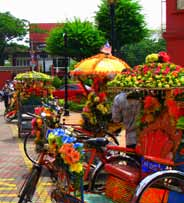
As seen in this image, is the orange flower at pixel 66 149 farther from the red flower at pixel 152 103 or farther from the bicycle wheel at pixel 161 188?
the red flower at pixel 152 103

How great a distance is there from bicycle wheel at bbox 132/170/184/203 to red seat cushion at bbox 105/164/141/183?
31cm

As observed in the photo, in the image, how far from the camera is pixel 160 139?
601cm

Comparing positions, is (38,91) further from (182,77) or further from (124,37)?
(124,37)

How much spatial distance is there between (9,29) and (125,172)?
203ft

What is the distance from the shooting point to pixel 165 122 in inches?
241

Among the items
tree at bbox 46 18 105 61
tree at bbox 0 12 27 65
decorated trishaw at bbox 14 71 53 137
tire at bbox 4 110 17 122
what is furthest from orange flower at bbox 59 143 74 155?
tree at bbox 0 12 27 65

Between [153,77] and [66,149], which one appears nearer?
[66,149]

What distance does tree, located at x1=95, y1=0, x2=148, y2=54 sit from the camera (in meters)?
32.6

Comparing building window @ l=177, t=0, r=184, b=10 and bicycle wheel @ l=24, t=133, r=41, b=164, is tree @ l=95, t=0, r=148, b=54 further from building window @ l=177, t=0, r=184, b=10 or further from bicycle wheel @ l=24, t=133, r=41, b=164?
bicycle wheel @ l=24, t=133, r=41, b=164

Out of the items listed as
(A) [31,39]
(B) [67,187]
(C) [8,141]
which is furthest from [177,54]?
(A) [31,39]

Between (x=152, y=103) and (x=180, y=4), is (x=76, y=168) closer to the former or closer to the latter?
(x=152, y=103)

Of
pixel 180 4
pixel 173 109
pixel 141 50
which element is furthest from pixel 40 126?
pixel 141 50

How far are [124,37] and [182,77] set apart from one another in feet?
92.8

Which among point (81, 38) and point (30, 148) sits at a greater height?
point (81, 38)
